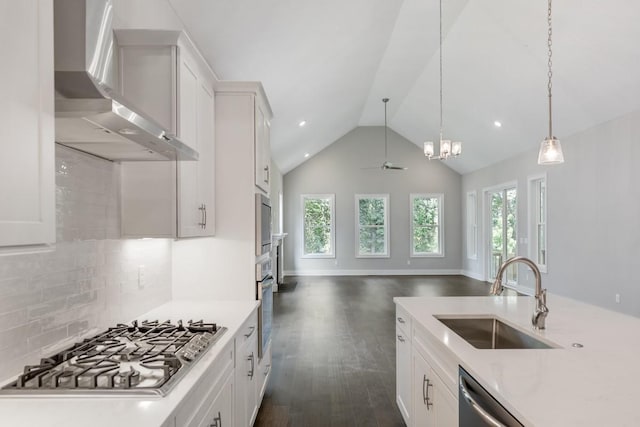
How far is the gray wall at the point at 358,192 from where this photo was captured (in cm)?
1033

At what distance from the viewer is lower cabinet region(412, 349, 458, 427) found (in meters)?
1.66

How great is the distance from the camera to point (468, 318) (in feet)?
7.25

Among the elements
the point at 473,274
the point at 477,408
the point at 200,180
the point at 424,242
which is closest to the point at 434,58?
the point at 200,180

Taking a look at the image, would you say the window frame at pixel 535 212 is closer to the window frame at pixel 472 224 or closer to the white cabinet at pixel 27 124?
the window frame at pixel 472 224

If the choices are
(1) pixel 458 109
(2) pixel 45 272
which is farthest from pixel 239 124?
(1) pixel 458 109

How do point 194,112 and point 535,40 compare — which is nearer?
point 194,112

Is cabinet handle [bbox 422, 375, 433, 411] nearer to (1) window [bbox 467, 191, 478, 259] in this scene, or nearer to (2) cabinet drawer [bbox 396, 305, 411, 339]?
(2) cabinet drawer [bbox 396, 305, 411, 339]

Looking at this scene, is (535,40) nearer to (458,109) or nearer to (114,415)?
(458,109)

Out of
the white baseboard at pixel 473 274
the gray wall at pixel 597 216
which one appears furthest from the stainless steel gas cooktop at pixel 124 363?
the white baseboard at pixel 473 274

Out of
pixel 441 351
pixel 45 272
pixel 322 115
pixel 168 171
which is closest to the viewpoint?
pixel 45 272

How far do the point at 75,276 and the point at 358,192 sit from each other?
8.96m

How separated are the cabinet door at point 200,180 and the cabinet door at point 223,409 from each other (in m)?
0.79

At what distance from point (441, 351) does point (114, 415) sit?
132 cm

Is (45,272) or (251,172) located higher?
(251,172)
